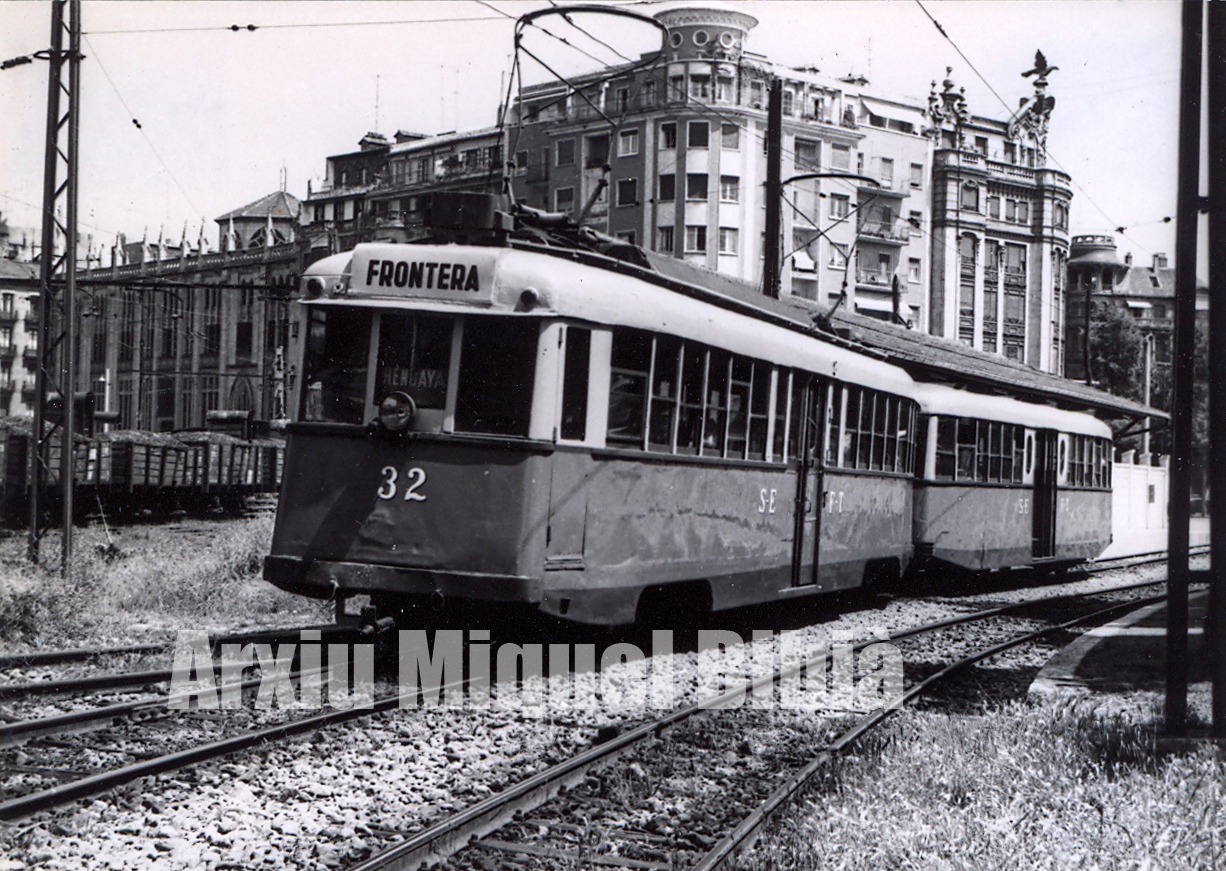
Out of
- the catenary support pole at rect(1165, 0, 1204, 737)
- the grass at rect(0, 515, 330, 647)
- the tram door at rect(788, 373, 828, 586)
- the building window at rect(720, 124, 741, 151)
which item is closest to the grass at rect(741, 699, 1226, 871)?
the catenary support pole at rect(1165, 0, 1204, 737)

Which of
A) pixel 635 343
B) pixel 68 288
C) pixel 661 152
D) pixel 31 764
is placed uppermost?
pixel 661 152

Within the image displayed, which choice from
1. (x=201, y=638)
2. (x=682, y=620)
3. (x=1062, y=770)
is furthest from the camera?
(x=682, y=620)

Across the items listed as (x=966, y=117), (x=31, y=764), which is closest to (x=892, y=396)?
(x=31, y=764)

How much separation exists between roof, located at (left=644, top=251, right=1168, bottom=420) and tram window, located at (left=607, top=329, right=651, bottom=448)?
996 millimetres

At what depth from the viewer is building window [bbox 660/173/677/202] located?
56.7 metres

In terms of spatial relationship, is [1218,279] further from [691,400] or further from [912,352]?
[912,352]

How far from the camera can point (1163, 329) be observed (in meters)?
76.8

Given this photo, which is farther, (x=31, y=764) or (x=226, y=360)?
(x=226, y=360)

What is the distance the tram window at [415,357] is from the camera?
8656 mm

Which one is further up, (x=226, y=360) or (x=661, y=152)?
(x=661, y=152)

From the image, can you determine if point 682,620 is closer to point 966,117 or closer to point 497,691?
point 497,691

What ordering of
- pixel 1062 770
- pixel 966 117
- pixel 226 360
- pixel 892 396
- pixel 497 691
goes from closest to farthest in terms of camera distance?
pixel 1062 770 → pixel 497 691 → pixel 892 396 → pixel 226 360 → pixel 966 117

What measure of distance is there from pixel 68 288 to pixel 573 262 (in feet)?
28.5

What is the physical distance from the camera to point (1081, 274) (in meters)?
81.1
